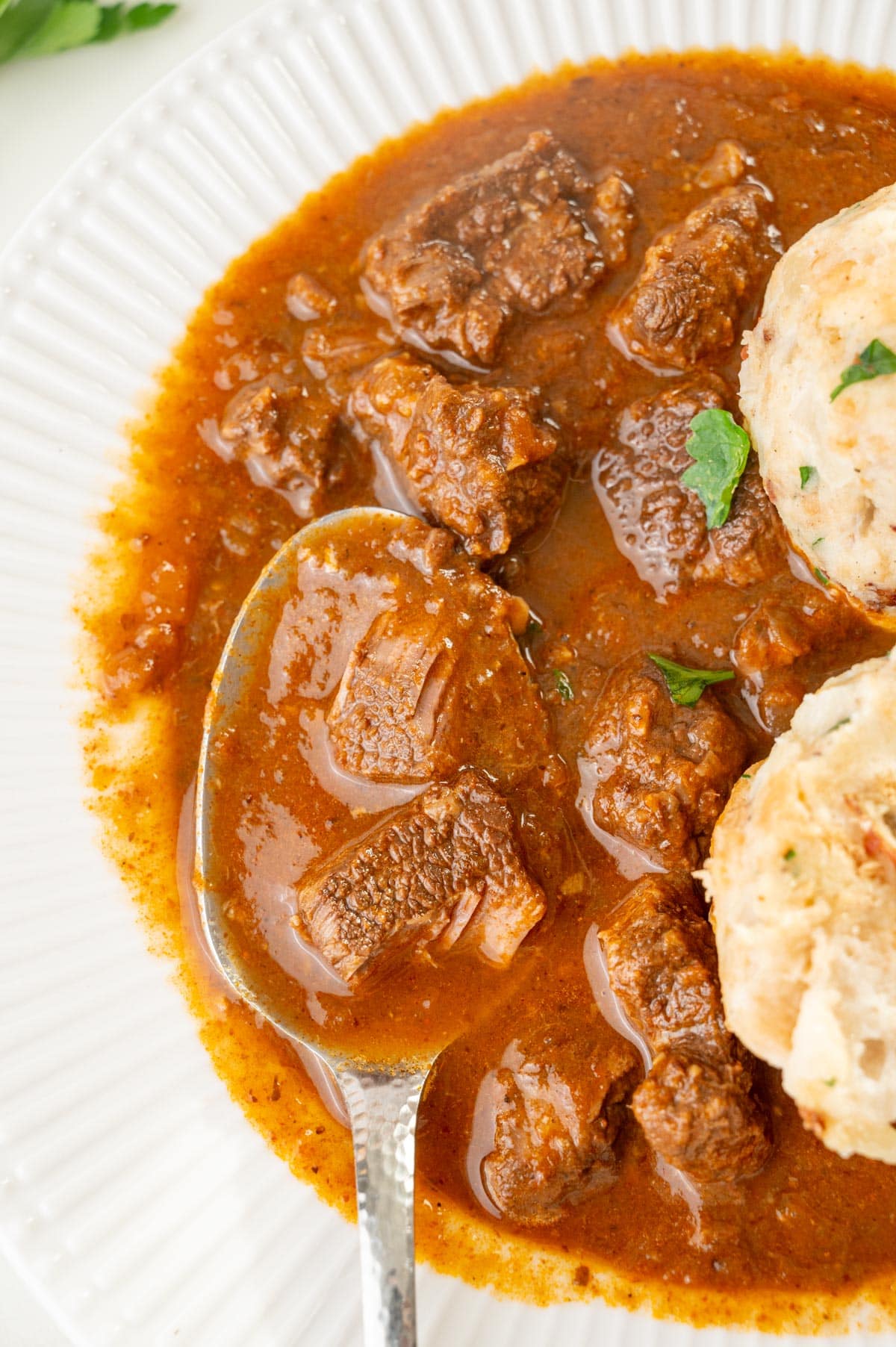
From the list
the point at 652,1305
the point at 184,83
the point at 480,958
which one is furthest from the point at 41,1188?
the point at 184,83

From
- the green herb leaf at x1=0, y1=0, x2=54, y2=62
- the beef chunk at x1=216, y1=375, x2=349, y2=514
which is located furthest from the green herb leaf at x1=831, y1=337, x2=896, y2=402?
the green herb leaf at x1=0, y1=0, x2=54, y2=62

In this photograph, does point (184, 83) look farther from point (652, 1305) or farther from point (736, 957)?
point (652, 1305)

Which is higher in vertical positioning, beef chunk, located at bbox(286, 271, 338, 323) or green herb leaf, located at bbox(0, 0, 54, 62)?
green herb leaf, located at bbox(0, 0, 54, 62)

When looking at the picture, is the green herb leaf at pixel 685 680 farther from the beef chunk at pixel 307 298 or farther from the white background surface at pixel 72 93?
the white background surface at pixel 72 93

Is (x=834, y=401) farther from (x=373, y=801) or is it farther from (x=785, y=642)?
(x=373, y=801)

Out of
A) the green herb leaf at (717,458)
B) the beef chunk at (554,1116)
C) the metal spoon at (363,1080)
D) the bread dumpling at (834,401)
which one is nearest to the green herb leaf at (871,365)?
the bread dumpling at (834,401)

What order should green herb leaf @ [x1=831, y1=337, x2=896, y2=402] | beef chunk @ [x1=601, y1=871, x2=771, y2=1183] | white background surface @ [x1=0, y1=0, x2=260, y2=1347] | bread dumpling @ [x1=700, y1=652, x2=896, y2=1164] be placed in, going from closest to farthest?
bread dumpling @ [x1=700, y1=652, x2=896, y2=1164] < green herb leaf @ [x1=831, y1=337, x2=896, y2=402] < beef chunk @ [x1=601, y1=871, x2=771, y2=1183] < white background surface @ [x1=0, y1=0, x2=260, y2=1347]

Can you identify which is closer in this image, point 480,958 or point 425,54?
point 480,958

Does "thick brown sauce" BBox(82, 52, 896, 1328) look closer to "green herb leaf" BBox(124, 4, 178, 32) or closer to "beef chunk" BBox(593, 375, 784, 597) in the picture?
"beef chunk" BBox(593, 375, 784, 597)
